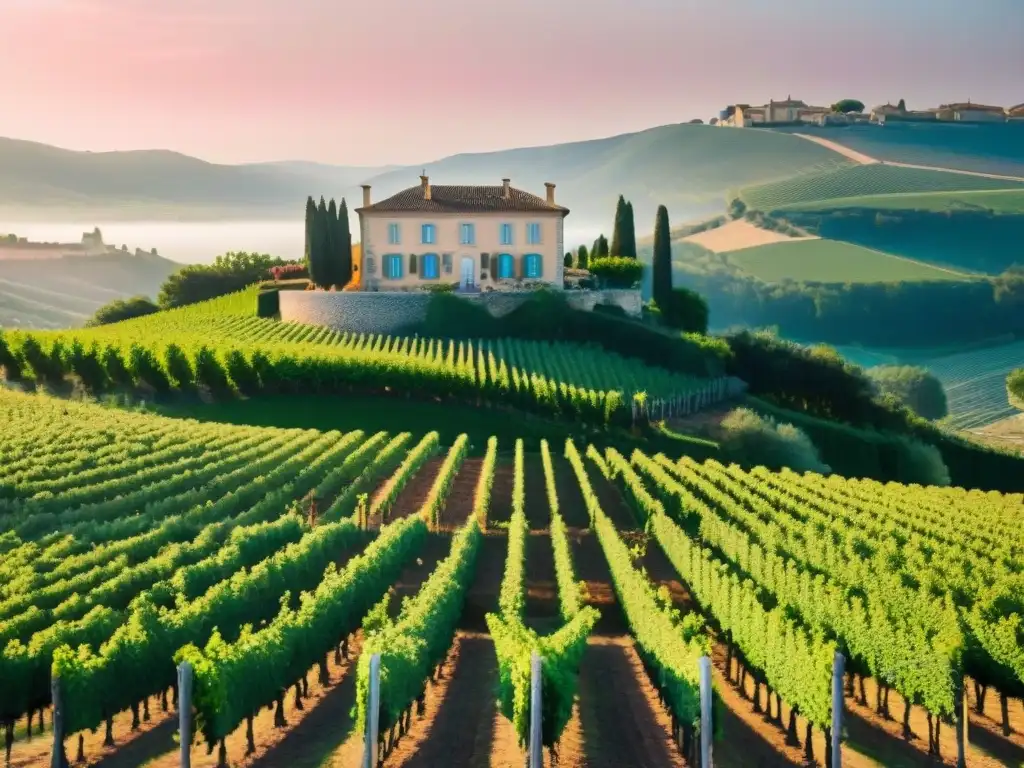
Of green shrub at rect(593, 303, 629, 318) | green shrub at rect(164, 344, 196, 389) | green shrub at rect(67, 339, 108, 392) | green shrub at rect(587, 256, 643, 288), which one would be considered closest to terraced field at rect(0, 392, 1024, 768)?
green shrub at rect(164, 344, 196, 389)

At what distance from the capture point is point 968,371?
111 m

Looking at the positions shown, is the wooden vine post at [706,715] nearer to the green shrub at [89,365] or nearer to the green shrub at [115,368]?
the green shrub at [115,368]

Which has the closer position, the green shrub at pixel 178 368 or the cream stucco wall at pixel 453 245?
the green shrub at pixel 178 368

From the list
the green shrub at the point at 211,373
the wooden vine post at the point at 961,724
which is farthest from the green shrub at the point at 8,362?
the wooden vine post at the point at 961,724

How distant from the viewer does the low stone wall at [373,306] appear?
A: 56.4m

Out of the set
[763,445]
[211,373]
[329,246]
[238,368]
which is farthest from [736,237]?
[211,373]

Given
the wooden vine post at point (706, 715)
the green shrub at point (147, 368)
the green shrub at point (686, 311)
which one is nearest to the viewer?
the wooden vine post at point (706, 715)

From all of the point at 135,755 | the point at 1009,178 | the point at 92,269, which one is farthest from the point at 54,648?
the point at 1009,178

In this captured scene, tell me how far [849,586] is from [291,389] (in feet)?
94.9

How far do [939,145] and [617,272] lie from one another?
148 metres

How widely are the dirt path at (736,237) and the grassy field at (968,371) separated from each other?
1213 inches

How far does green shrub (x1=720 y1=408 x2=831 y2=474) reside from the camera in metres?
43.8

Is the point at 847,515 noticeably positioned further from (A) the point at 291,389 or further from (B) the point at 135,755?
(A) the point at 291,389

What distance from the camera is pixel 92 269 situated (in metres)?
169
